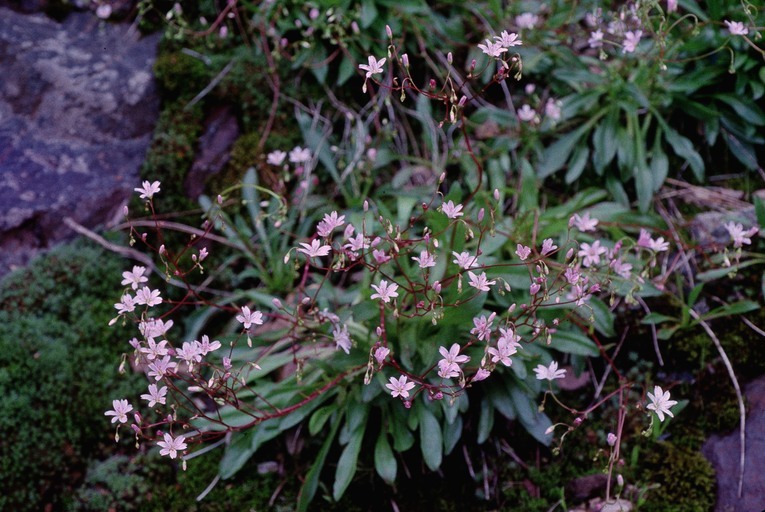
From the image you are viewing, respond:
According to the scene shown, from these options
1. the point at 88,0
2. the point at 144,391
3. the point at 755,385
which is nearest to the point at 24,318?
the point at 144,391

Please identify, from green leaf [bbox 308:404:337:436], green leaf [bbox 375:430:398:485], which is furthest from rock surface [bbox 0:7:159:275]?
green leaf [bbox 375:430:398:485]

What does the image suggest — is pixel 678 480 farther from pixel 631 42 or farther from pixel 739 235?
pixel 631 42

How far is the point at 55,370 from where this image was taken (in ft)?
11.2

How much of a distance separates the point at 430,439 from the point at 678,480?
1.15 m

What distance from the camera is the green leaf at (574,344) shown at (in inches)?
121

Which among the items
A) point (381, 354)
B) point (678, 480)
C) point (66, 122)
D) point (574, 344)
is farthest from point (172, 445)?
point (66, 122)

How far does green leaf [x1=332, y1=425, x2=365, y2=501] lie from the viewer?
2.98 metres

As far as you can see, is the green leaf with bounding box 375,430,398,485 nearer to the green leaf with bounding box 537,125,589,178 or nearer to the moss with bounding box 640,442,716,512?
the moss with bounding box 640,442,716,512

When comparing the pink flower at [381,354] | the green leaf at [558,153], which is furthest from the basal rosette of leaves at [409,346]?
the green leaf at [558,153]

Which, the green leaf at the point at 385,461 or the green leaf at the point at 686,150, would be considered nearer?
the green leaf at the point at 385,461

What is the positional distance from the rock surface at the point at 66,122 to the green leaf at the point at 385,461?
84.7 inches

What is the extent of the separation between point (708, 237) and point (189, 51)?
3418mm

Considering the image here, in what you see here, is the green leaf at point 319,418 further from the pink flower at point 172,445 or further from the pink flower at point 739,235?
the pink flower at point 739,235

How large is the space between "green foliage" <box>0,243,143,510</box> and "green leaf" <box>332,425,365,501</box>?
124 centimetres
